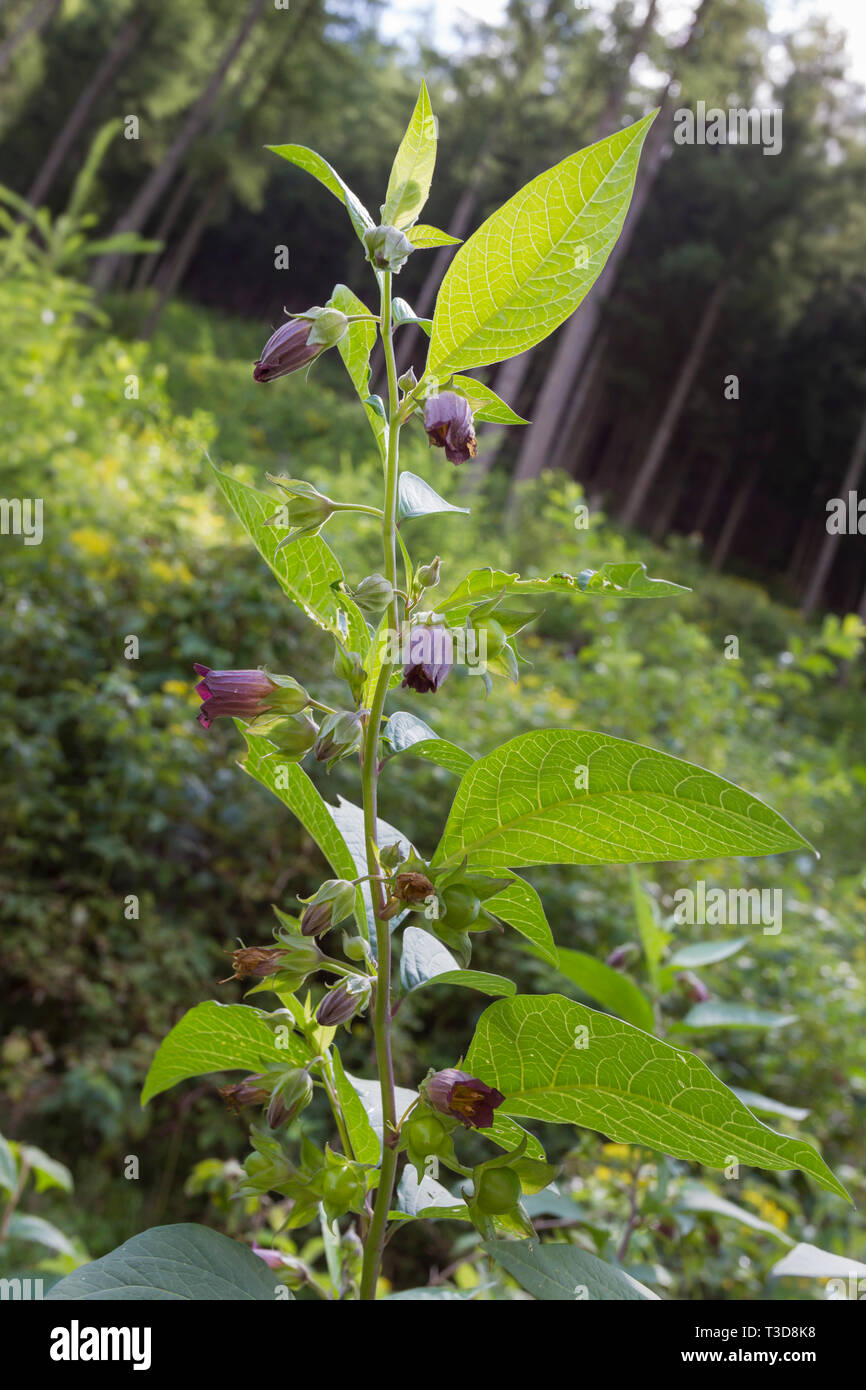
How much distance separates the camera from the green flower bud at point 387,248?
1.48ft

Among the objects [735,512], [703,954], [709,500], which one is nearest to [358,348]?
[703,954]

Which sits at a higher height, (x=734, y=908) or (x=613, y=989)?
(x=613, y=989)

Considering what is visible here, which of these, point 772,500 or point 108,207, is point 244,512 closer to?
point 772,500

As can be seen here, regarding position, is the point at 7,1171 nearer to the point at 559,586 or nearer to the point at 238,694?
the point at 238,694

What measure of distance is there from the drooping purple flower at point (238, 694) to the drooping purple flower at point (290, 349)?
0.16m

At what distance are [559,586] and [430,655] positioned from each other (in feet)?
0.27

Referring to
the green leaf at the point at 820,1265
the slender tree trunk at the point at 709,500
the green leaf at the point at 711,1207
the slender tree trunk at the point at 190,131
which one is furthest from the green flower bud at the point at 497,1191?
the slender tree trunk at the point at 709,500

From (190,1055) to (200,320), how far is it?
19926 mm

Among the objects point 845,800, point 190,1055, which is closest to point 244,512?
point 190,1055

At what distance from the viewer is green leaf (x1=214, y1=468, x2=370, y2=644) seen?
1.61 feet

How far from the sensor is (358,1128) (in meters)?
0.51

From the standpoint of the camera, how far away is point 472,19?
46.0 feet

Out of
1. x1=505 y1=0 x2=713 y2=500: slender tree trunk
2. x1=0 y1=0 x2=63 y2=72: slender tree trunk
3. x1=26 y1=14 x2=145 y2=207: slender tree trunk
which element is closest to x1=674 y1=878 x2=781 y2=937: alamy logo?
x1=505 y1=0 x2=713 y2=500: slender tree trunk
